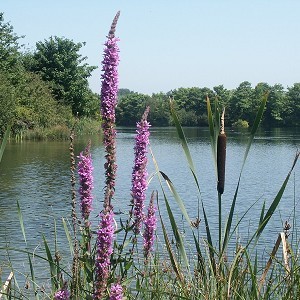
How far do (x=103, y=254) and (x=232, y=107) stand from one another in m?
99.7

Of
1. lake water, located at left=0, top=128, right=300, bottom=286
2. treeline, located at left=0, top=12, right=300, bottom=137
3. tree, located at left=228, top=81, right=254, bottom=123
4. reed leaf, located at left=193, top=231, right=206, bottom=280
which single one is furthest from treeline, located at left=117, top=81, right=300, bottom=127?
reed leaf, located at left=193, top=231, right=206, bottom=280

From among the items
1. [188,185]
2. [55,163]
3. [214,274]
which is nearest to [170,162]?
[55,163]

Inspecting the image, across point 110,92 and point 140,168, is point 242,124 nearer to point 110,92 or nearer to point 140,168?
point 140,168

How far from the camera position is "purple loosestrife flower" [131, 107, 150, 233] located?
2.75 m

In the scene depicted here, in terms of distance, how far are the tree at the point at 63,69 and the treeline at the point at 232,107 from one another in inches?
1623

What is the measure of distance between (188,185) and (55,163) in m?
8.74

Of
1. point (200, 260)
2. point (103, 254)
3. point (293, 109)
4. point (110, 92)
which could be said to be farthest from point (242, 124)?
point (103, 254)

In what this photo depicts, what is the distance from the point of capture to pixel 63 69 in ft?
184

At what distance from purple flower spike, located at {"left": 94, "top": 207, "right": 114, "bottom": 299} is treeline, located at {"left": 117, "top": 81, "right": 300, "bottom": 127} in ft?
313

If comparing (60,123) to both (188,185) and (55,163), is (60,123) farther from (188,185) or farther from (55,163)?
(188,185)

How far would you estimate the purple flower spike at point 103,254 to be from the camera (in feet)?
7.00

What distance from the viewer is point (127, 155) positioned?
119 feet

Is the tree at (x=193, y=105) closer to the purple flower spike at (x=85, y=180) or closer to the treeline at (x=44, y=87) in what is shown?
the treeline at (x=44, y=87)

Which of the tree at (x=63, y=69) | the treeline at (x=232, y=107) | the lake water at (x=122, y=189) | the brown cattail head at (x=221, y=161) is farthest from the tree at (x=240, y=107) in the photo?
the brown cattail head at (x=221, y=161)
